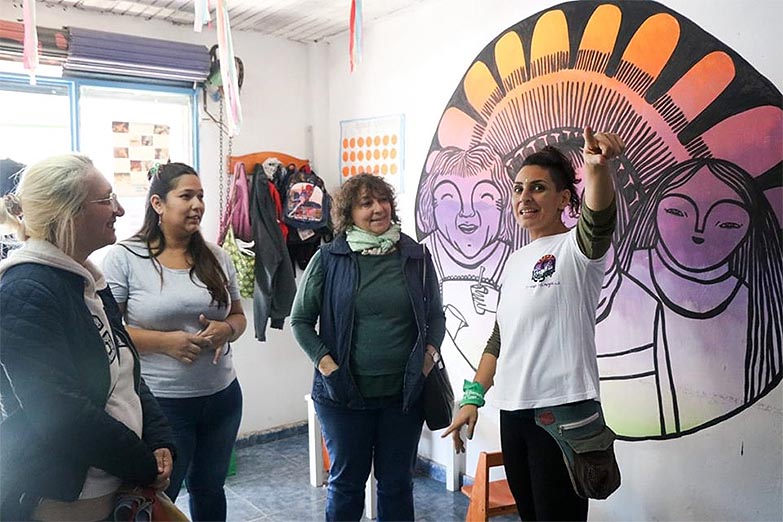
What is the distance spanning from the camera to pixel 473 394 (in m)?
1.80

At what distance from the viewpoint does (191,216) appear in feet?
6.61

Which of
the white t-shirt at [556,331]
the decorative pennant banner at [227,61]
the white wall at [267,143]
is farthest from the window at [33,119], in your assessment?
the white t-shirt at [556,331]

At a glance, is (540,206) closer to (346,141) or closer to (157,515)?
(157,515)

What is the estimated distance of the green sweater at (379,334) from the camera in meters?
2.04

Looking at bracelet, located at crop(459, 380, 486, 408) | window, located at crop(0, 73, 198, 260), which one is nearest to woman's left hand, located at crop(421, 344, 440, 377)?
bracelet, located at crop(459, 380, 486, 408)

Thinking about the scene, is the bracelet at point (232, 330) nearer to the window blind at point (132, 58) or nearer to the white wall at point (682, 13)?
the white wall at point (682, 13)

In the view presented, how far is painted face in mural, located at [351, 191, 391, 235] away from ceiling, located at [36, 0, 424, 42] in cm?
144

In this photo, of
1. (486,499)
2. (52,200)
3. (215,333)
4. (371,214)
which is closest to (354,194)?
(371,214)

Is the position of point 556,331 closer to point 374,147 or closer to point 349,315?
point 349,315

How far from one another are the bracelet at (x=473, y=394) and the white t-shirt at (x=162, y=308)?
0.76m

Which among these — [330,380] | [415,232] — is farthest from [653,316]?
[415,232]

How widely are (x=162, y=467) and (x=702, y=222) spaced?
1.72 metres

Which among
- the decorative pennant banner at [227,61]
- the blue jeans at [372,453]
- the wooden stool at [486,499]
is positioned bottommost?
the wooden stool at [486,499]

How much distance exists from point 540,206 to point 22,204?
121 cm
